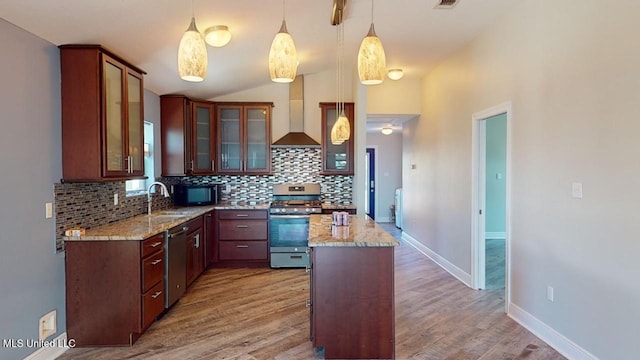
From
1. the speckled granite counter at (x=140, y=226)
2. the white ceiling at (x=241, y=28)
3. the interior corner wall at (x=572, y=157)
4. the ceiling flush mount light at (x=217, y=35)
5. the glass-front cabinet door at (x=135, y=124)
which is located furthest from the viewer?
the glass-front cabinet door at (x=135, y=124)

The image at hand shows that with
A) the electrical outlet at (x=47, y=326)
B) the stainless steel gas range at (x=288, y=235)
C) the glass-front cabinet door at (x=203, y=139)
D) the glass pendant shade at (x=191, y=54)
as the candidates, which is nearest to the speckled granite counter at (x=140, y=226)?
the electrical outlet at (x=47, y=326)

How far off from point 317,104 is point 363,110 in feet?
3.07

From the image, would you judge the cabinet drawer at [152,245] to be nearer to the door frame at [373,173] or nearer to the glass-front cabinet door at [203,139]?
the glass-front cabinet door at [203,139]

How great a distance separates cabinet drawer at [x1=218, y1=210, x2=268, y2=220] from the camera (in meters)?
5.26

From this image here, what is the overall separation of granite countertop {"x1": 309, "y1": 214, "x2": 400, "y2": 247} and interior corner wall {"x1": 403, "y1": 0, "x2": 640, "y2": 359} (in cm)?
134

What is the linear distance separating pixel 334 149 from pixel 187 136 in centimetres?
211

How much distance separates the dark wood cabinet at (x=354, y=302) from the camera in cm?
264

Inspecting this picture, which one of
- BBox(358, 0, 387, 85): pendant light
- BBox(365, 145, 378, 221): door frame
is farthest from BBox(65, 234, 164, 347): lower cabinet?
BBox(365, 145, 378, 221): door frame

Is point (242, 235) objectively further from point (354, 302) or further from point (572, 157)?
point (572, 157)

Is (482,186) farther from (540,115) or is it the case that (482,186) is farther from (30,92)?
(30,92)

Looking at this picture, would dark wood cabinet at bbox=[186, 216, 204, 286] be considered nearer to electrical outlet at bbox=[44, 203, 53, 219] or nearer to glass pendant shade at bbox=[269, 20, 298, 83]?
electrical outlet at bbox=[44, 203, 53, 219]

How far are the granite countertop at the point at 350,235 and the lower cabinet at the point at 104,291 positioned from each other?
1439 millimetres

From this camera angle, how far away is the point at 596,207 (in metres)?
2.52

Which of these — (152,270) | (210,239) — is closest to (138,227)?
(152,270)
